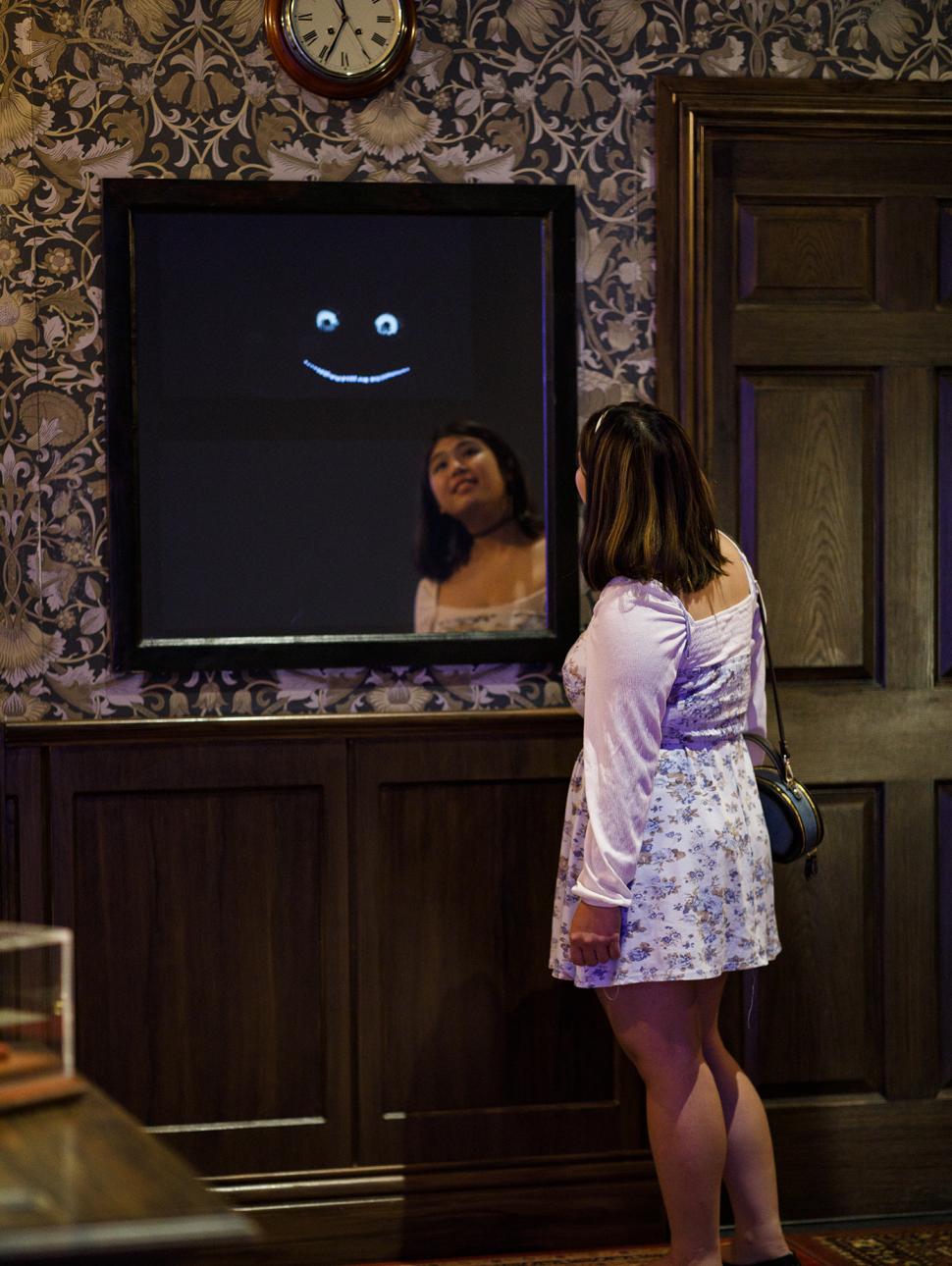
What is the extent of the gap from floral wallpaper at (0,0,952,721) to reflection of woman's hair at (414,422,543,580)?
21 cm

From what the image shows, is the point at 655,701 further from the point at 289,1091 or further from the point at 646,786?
the point at 289,1091

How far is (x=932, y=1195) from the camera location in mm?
3014

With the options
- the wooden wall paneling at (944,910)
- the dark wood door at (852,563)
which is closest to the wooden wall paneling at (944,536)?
the dark wood door at (852,563)

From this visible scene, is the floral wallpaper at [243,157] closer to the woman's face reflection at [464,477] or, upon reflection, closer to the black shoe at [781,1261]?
the woman's face reflection at [464,477]

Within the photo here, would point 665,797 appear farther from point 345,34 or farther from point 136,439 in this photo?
point 345,34

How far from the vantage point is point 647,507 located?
2.32 metres

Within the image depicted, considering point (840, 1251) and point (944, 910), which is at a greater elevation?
point (944, 910)

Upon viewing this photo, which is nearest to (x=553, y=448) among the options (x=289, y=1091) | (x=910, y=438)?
(x=910, y=438)

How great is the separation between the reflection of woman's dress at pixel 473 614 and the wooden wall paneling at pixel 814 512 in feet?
1.60

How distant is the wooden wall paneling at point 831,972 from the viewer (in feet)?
9.78

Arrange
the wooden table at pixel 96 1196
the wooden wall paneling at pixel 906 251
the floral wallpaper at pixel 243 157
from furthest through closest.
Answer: the wooden wall paneling at pixel 906 251
the floral wallpaper at pixel 243 157
the wooden table at pixel 96 1196

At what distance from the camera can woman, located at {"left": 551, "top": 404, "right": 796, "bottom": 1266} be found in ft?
7.40

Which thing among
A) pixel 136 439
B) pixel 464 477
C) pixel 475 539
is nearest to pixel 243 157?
pixel 136 439

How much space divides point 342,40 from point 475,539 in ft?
3.44
